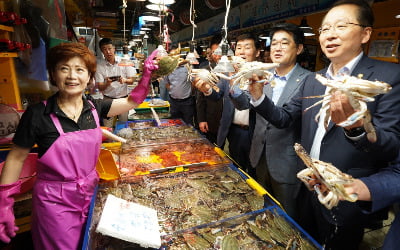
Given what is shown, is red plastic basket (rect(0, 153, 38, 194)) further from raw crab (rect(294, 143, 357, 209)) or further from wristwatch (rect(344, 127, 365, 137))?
wristwatch (rect(344, 127, 365, 137))

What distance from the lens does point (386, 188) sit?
1088mm

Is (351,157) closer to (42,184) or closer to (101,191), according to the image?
(101,191)

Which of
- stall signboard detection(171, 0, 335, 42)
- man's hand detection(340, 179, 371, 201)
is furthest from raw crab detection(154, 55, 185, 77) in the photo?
stall signboard detection(171, 0, 335, 42)

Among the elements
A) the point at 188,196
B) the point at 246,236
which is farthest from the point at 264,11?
the point at 246,236

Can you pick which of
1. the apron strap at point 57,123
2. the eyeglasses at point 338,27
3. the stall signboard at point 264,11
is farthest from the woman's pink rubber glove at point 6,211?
the stall signboard at point 264,11

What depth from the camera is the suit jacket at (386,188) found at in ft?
3.51

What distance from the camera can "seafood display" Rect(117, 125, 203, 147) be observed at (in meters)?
3.06

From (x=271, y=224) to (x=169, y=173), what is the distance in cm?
107

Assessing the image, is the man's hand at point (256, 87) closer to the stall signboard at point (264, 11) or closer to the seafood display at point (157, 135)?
the seafood display at point (157, 135)

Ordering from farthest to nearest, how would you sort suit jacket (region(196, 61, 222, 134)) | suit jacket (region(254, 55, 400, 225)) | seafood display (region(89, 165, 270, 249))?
suit jacket (region(196, 61, 222, 134)), seafood display (region(89, 165, 270, 249)), suit jacket (region(254, 55, 400, 225))

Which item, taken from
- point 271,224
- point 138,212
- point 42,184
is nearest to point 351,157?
point 271,224

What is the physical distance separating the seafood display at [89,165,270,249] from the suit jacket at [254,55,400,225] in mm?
613

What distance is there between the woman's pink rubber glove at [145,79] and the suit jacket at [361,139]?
3.31 ft

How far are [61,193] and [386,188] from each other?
199 centimetres
